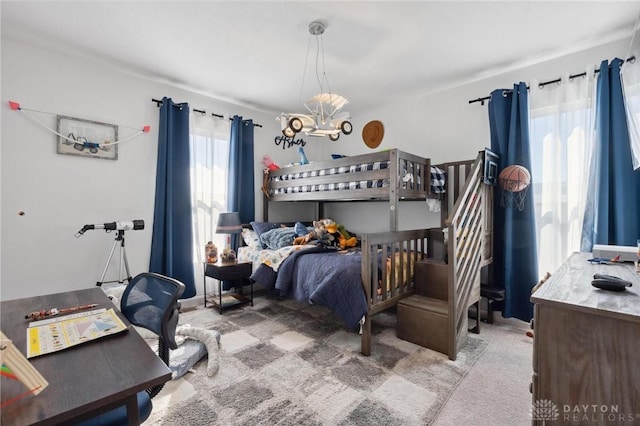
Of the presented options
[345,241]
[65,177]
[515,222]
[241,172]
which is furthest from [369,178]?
[65,177]

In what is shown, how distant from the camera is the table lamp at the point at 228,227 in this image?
340cm

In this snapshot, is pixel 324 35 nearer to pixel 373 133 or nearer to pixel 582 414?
pixel 373 133

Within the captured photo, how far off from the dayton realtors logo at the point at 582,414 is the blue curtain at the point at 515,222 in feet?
6.77

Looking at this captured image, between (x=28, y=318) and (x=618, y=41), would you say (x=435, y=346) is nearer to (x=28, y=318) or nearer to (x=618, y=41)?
(x=28, y=318)

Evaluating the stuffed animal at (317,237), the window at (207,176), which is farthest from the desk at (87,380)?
the window at (207,176)

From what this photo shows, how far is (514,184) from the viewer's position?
2.71 metres

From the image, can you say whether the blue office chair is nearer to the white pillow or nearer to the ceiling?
the ceiling

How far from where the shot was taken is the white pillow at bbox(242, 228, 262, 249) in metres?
3.67

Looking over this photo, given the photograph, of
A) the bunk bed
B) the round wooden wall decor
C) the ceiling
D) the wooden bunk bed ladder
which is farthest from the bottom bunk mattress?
the ceiling

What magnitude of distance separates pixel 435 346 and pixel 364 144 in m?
2.87

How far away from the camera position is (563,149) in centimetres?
269

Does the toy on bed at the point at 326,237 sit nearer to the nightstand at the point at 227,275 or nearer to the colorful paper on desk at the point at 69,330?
the nightstand at the point at 227,275

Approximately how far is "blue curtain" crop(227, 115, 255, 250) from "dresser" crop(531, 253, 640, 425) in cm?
335

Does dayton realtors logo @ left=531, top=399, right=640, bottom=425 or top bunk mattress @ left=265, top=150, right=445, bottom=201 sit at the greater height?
top bunk mattress @ left=265, top=150, right=445, bottom=201
